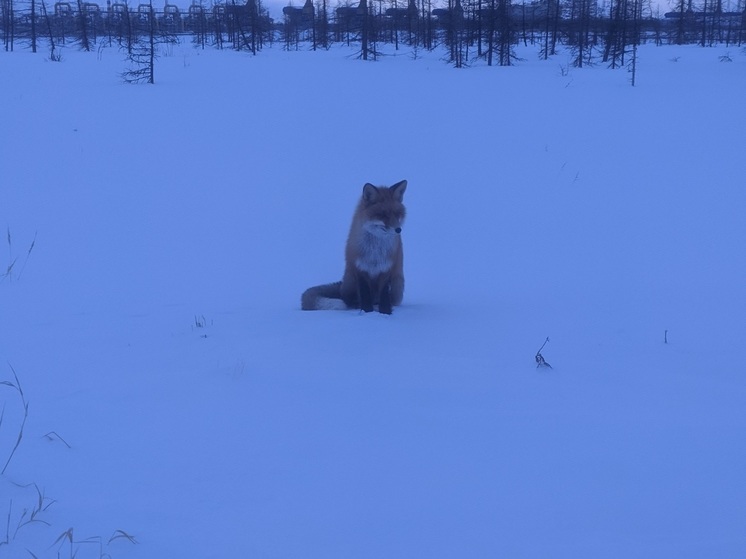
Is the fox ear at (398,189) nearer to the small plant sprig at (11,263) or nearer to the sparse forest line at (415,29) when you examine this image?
the small plant sprig at (11,263)

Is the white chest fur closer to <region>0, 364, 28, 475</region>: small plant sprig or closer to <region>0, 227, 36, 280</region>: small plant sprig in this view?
<region>0, 364, 28, 475</region>: small plant sprig

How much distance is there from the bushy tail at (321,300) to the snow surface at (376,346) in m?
0.28

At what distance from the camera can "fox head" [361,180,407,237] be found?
6.61 m

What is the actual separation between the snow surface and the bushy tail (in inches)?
11.2

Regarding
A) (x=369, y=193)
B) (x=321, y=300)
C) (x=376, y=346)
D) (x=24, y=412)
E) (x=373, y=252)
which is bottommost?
(x=321, y=300)

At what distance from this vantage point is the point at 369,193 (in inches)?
266

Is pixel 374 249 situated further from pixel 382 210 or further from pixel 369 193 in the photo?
pixel 369 193

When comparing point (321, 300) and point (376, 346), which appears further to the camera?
point (321, 300)

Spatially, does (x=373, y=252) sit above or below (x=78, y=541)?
above

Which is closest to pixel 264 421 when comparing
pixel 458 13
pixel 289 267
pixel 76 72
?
pixel 289 267

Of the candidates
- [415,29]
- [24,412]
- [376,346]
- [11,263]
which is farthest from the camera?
[415,29]

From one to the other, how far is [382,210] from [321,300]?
42.9 inches

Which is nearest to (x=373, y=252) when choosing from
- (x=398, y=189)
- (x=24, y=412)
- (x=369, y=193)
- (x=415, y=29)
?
(x=369, y=193)

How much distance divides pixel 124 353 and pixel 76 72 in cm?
2093
